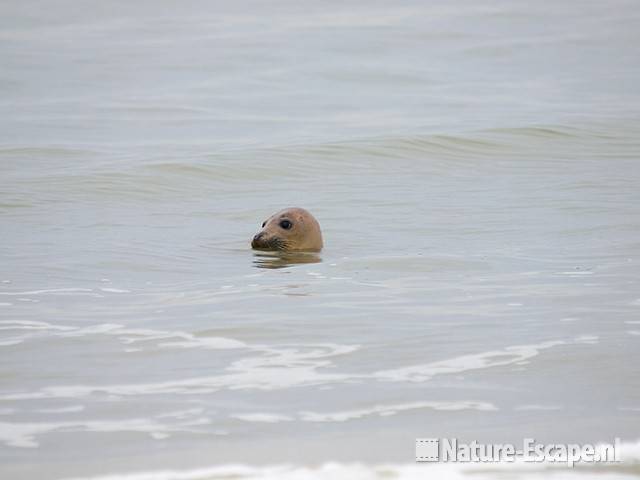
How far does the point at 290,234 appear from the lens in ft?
25.8

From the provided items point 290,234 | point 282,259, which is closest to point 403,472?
point 282,259

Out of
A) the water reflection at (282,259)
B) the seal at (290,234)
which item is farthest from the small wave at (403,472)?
the seal at (290,234)

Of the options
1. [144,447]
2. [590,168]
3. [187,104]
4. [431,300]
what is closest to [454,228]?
[431,300]

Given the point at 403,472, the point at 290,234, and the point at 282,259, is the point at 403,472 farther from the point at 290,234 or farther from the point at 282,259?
the point at 290,234

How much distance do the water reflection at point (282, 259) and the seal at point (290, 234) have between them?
0.22ft

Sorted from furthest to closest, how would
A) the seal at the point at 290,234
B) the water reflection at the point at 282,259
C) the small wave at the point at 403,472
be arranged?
the seal at the point at 290,234
the water reflection at the point at 282,259
the small wave at the point at 403,472

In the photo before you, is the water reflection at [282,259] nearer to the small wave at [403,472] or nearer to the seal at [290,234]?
the seal at [290,234]

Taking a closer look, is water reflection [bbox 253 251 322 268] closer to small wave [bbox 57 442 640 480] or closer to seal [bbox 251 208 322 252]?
seal [bbox 251 208 322 252]

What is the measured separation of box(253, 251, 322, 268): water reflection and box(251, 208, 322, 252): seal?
0.07 metres

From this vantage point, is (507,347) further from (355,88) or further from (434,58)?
(434,58)

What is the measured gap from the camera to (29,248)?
26.6 ft

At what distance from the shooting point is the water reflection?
24.2ft

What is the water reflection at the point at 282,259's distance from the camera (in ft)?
24.2

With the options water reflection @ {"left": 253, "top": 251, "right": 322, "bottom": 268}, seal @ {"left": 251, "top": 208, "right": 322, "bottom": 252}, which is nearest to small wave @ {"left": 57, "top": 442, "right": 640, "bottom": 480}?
water reflection @ {"left": 253, "top": 251, "right": 322, "bottom": 268}
